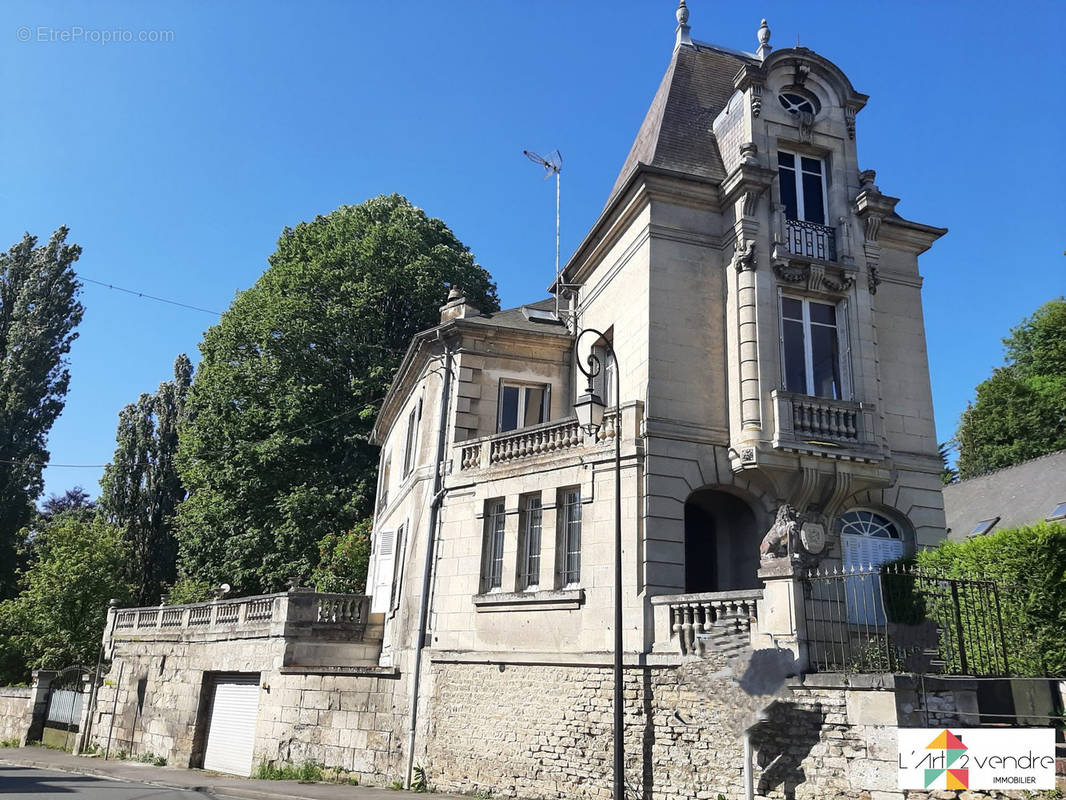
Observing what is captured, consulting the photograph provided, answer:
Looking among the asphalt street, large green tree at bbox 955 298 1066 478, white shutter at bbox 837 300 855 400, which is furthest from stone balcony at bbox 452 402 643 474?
large green tree at bbox 955 298 1066 478

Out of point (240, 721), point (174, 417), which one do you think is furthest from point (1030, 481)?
point (174, 417)

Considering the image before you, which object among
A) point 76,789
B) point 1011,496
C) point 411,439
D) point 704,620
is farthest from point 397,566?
point 1011,496

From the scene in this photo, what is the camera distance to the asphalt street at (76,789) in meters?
13.0

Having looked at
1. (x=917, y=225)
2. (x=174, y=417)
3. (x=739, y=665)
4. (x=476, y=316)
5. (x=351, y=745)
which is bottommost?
(x=351, y=745)

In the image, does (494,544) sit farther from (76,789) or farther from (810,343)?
(76,789)

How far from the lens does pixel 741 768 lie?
35.0 feet

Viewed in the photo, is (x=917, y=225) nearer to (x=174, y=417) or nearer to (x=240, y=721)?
(x=240, y=721)

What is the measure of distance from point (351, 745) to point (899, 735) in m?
10.9

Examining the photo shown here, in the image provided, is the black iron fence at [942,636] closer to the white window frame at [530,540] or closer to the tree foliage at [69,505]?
the white window frame at [530,540]

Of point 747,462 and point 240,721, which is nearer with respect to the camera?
point 747,462

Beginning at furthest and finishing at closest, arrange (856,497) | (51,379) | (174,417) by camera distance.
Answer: (174,417)
(51,379)
(856,497)

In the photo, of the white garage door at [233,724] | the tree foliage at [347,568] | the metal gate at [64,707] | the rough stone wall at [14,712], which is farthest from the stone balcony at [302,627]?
the rough stone wall at [14,712]

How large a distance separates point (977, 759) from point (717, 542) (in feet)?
23.4

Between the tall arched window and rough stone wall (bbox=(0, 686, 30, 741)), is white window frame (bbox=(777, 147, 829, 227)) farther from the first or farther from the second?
rough stone wall (bbox=(0, 686, 30, 741))
